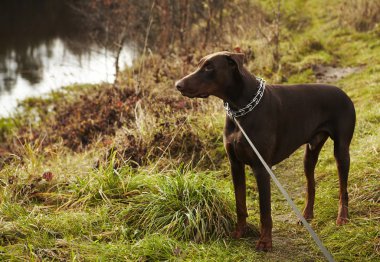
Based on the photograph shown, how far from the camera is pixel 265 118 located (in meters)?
3.69

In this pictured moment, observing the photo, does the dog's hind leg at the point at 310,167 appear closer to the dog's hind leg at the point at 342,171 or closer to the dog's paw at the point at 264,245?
the dog's hind leg at the point at 342,171

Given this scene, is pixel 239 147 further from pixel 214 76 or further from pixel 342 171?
pixel 342 171

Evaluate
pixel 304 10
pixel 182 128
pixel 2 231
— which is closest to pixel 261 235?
pixel 2 231

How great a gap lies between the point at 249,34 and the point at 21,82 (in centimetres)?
688

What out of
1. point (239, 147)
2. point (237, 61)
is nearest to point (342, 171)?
point (239, 147)

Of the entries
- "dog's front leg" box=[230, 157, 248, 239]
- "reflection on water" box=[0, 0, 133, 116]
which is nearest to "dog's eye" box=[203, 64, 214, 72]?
"dog's front leg" box=[230, 157, 248, 239]

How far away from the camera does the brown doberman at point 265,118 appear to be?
3635mm

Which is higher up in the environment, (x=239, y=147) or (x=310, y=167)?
(x=239, y=147)

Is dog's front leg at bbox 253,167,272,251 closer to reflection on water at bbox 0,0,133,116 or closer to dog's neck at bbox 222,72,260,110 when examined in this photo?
dog's neck at bbox 222,72,260,110

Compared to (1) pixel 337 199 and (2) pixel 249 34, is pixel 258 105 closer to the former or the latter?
(1) pixel 337 199

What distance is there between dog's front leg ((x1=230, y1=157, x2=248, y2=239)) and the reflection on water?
7.52 metres

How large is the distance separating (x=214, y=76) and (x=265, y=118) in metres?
0.50

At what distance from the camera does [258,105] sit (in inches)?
145

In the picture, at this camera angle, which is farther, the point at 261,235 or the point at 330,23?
the point at 330,23
